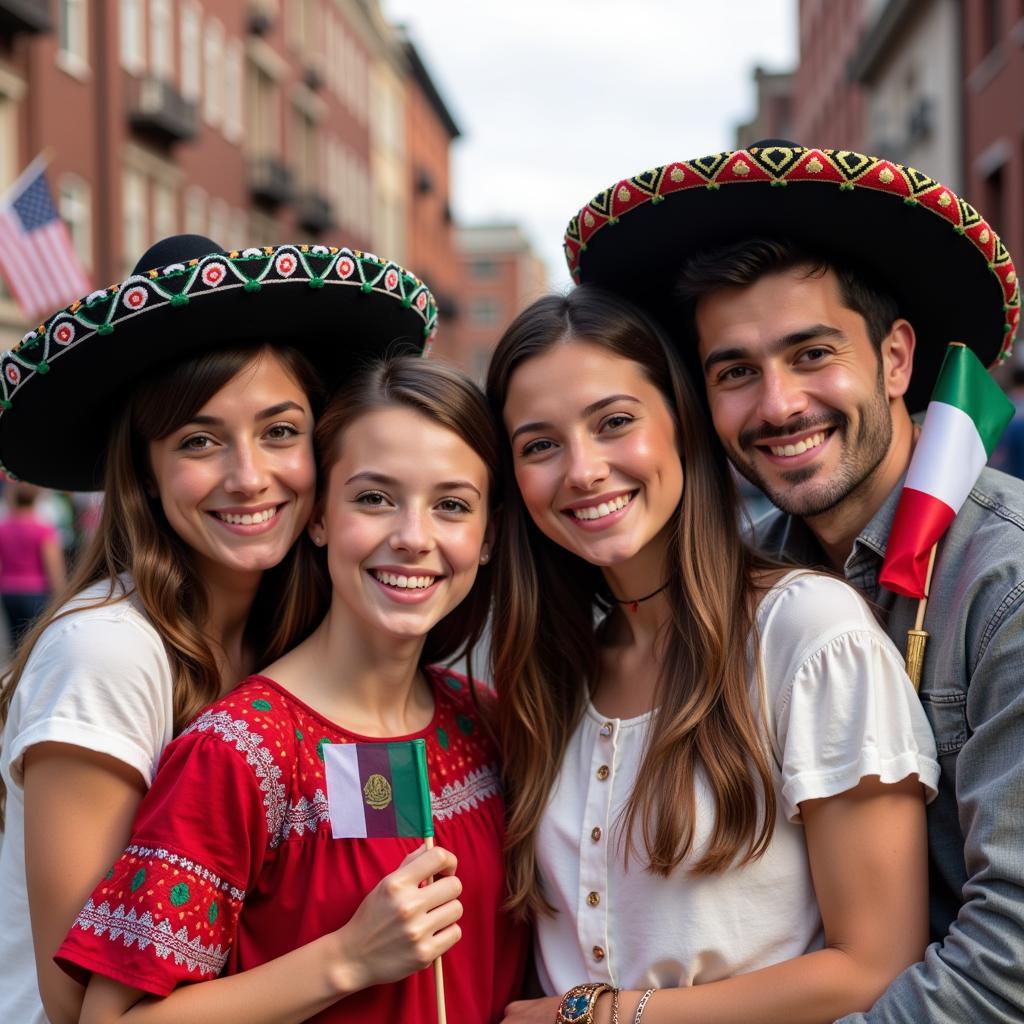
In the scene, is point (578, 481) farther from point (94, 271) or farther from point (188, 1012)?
point (94, 271)

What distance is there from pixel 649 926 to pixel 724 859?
0.23 meters

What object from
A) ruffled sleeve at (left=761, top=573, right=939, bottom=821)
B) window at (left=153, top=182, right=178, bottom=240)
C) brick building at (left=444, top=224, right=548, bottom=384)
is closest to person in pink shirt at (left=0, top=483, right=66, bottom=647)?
ruffled sleeve at (left=761, top=573, right=939, bottom=821)

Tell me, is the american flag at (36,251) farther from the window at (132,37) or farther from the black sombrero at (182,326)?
the window at (132,37)

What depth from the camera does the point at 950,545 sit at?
2691 millimetres

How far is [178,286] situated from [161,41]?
23650mm

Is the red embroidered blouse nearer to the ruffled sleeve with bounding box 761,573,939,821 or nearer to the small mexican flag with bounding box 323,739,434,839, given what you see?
the small mexican flag with bounding box 323,739,434,839

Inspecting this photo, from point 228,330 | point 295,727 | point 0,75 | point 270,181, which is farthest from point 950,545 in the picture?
point 270,181

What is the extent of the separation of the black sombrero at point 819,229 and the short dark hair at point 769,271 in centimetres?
3

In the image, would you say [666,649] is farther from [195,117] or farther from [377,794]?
[195,117]

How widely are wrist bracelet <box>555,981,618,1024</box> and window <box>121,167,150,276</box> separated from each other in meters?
21.3

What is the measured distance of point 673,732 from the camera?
2643 millimetres

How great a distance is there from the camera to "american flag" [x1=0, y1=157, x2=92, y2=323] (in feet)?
39.8

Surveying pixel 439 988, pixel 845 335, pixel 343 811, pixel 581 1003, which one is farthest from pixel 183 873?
pixel 845 335

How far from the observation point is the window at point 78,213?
19922 mm
